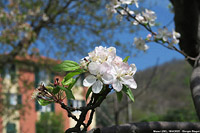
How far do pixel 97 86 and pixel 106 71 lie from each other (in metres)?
0.05

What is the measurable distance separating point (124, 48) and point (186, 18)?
3697mm

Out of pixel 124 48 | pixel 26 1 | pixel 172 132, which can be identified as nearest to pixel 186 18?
pixel 172 132

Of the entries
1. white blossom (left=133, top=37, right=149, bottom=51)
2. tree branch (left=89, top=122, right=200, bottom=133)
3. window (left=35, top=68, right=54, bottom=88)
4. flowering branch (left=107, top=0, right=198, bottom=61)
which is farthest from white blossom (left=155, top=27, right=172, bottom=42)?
window (left=35, top=68, right=54, bottom=88)

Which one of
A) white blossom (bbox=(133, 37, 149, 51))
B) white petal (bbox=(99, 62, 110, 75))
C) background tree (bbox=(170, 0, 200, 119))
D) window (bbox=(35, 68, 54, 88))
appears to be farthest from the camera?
window (bbox=(35, 68, 54, 88))

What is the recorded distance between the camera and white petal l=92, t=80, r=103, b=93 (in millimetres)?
620

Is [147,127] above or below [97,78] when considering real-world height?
below

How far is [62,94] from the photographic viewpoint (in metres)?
0.73

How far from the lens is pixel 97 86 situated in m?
0.63

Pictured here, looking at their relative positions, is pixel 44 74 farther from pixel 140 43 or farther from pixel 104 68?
pixel 104 68

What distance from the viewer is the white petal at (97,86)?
0.62 m

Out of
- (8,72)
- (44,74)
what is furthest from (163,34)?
(44,74)

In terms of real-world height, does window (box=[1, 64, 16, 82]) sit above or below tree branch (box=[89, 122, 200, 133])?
above

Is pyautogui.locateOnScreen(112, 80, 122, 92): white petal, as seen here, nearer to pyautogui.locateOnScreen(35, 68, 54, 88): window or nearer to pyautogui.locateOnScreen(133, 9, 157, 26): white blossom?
pyautogui.locateOnScreen(133, 9, 157, 26): white blossom

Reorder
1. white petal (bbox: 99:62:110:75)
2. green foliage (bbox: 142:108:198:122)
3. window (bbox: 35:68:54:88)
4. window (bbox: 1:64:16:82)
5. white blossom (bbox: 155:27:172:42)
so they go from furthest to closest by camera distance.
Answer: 1. green foliage (bbox: 142:108:198:122)
2. window (bbox: 35:68:54:88)
3. window (bbox: 1:64:16:82)
4. white blossom (bbox: 155:27:172:42)
5. white petal (bbox: 99:62:110:75)
